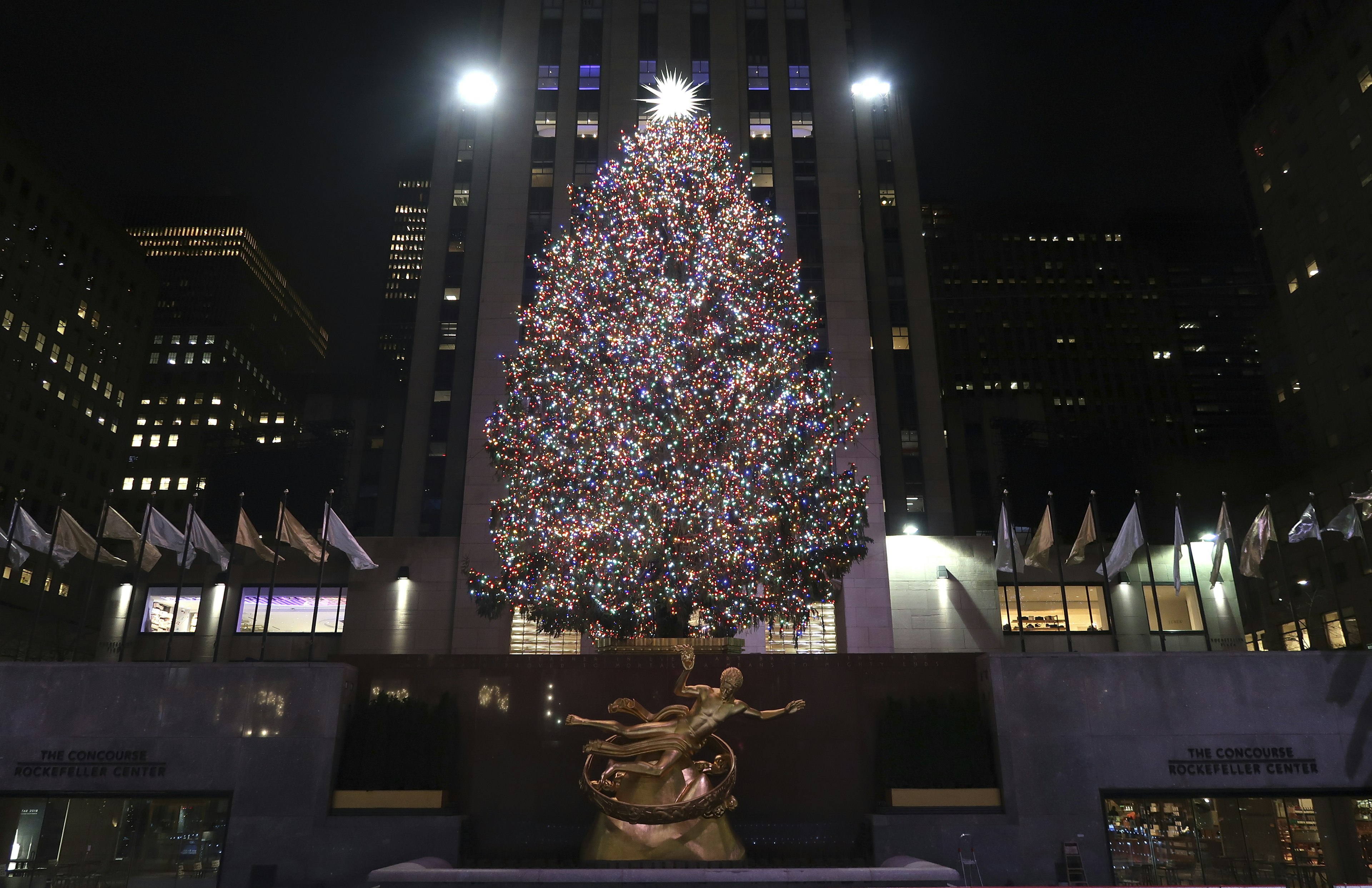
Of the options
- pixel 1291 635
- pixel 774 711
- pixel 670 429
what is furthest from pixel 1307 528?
pixel 1291 635

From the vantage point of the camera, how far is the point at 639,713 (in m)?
16.8

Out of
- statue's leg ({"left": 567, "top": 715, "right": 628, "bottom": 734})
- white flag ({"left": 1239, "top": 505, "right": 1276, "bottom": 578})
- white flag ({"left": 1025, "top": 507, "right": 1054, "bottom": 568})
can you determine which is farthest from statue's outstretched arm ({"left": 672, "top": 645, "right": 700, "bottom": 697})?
white flag ({"left": 1239, "top": 505, "right": 1276, "bottom": 578})

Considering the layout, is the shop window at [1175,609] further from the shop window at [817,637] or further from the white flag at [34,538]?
the white flag at [34,538]

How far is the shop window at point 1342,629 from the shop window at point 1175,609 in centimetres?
3320

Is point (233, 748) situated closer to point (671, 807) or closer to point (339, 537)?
point (339, 537)

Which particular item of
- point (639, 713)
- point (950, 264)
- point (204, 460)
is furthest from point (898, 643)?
point (950, 264)

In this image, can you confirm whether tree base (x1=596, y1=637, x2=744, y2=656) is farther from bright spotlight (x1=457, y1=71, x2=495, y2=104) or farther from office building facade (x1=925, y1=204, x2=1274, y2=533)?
office building facade (x1=925, y1=204, x2=1274, y2=533)

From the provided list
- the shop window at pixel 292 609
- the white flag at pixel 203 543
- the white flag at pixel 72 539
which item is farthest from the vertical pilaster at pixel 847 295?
the white flag at pixel 72 539

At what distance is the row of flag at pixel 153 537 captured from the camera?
2150 centimetres

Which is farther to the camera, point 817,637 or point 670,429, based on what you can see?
point 817,637

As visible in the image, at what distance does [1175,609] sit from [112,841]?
124ft

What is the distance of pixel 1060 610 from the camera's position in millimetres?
37719

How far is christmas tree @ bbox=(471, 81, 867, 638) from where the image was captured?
72.9 ft

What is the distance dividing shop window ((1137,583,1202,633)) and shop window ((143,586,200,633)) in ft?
130
